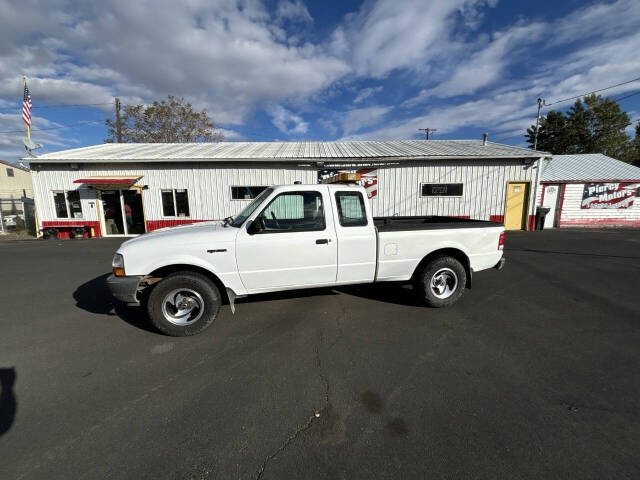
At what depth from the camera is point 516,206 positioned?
1297cm

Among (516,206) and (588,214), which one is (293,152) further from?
(588,214)

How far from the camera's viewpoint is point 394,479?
1.69 meters

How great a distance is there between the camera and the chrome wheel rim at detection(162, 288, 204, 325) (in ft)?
11.7

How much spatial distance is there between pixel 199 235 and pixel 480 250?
4.51 m

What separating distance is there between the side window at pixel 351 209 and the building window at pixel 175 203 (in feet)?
36.0

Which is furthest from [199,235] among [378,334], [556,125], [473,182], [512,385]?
[556,125]

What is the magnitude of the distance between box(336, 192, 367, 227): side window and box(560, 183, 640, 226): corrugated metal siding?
52.2 feet

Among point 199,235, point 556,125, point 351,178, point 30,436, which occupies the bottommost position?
point 30,436

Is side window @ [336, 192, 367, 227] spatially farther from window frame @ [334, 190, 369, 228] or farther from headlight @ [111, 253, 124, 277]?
headlight @ [111, 253, 124, 277]

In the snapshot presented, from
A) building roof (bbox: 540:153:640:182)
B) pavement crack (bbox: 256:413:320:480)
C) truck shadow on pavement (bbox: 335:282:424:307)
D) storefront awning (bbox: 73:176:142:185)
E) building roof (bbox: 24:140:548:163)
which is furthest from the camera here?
building roof (bbox: 540:153:640:182)

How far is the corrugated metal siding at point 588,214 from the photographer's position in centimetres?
1400

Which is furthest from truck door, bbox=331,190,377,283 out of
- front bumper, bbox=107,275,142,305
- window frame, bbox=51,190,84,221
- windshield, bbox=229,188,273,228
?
window frame, bbox=51,190,84,221

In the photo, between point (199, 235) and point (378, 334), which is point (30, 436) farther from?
point (378, 334)

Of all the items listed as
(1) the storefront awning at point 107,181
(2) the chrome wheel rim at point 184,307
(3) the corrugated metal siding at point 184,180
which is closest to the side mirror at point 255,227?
(2) the chrome wheel rim at point 184,307
